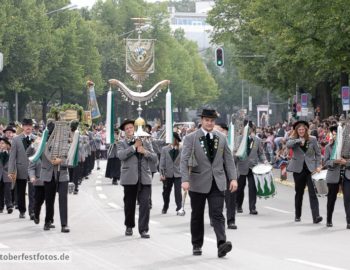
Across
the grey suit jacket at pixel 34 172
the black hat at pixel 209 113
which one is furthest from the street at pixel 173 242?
the black hat at pixel 209 113

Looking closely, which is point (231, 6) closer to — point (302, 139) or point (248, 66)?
point (248, 66)

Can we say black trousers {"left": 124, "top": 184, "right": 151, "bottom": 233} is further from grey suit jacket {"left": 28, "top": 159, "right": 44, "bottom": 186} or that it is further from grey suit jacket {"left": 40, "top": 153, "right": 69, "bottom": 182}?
grey suit jacket {"left": 28, "top": 159, "right": 44, "bottom": 186}

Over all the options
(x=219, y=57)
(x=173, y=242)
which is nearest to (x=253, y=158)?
(x=173, y=242)

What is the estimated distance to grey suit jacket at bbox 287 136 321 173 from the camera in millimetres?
19719

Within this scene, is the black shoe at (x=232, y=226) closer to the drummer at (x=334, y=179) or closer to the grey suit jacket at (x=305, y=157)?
the drummer at (x=334, y=179)

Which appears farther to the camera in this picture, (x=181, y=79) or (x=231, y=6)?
(x=181, y=79)

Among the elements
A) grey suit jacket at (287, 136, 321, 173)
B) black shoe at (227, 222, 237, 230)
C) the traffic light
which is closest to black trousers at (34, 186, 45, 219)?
black shoe at (227, 222, 237, 230)

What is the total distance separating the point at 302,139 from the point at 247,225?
1.88m

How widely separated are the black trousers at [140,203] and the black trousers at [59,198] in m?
1.09

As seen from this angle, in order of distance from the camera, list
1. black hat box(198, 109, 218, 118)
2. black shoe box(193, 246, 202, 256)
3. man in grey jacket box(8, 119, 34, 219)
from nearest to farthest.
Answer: black hat box(198, 109, 218, 118) < black shoe box(193, 246, 202, 256) < man in grey jacket box(8, 119, 34, 219)

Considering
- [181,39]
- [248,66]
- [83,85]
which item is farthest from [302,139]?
[181,39]

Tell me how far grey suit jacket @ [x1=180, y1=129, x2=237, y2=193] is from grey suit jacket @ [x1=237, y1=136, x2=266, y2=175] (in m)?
7.42

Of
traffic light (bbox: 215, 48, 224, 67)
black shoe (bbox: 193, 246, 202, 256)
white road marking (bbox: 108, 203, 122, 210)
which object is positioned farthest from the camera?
traffic light (bbox: 215, 48, 224, 67)

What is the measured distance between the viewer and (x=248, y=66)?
67.2m
